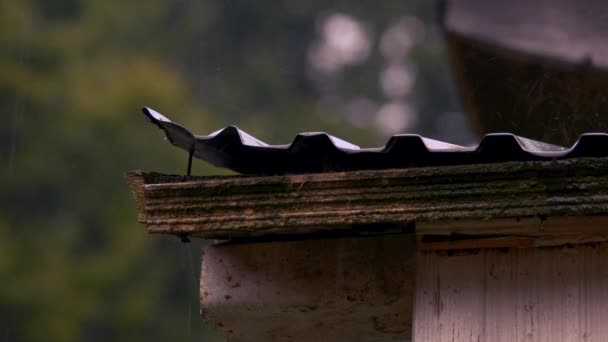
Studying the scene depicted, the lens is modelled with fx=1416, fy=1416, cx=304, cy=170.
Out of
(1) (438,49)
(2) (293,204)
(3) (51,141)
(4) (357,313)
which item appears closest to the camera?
(2) (293,204)

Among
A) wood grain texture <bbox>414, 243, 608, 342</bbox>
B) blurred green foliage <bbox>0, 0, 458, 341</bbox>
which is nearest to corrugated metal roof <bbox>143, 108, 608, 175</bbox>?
wood grain texture <bbox>414, 243, 608, 342</bbox>

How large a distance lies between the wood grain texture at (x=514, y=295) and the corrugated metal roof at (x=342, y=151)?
17cm

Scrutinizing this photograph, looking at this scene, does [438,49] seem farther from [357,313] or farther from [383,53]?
[357,313]

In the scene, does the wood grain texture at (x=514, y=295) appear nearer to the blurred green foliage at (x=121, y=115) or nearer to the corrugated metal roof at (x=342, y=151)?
the corrugated metal roof at (x=342, y=151)

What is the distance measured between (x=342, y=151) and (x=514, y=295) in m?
0.33

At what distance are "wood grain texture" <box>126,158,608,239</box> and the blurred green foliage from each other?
13.0 m

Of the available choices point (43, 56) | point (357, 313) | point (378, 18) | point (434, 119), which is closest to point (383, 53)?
point (378, 18)

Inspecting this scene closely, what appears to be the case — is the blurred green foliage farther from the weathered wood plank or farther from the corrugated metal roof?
the corrugated metal roof

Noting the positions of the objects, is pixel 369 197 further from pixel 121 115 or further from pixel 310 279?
pixel 121 115

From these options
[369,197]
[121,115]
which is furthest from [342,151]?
[121,115]

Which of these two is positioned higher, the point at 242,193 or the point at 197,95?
the point at 197,95

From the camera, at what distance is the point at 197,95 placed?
21.8 m

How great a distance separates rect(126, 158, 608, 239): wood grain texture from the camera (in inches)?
76.2

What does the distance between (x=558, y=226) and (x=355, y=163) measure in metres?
0.31
